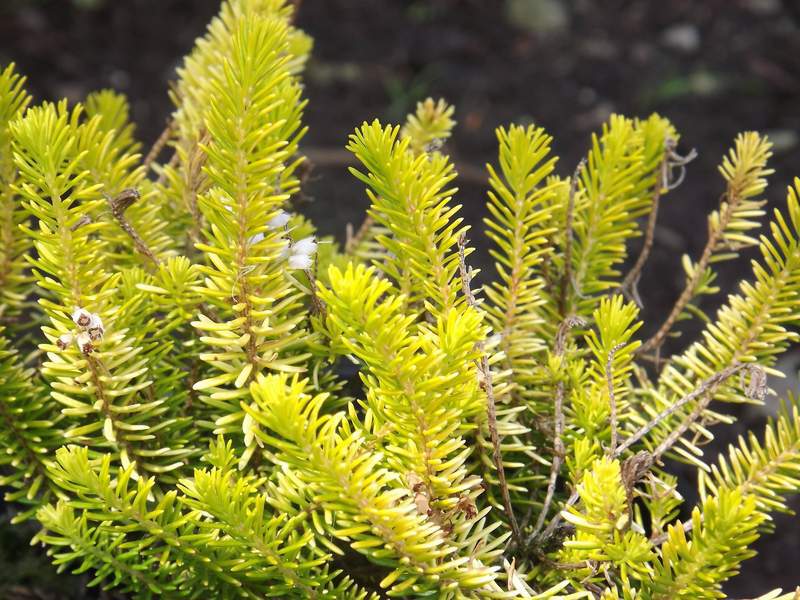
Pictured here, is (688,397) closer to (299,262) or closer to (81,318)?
(299,262)

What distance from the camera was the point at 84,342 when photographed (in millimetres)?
763

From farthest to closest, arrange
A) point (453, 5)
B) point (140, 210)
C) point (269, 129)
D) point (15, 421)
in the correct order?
1. point (453, 5)
2. point (140, 210)
3. point (15, 421)
4. point (269, 129)

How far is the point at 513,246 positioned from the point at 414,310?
0.12 metres

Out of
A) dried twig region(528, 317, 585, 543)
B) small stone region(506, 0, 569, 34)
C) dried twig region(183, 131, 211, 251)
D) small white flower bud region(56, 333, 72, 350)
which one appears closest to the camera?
small white flower bud region(56, 333, 72, 350)

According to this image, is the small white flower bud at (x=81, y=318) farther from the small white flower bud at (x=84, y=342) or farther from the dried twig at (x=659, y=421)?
the dried twig at (x=659, y=421)

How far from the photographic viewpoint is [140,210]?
971mm

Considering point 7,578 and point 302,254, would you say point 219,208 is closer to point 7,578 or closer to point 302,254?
point 302,254

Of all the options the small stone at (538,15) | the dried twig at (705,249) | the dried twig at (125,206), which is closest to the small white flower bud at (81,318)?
the dried twig at (125,206)

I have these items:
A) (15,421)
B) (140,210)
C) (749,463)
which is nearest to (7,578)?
(15,421)

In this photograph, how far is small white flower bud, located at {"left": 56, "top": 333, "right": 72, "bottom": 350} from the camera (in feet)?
2.49

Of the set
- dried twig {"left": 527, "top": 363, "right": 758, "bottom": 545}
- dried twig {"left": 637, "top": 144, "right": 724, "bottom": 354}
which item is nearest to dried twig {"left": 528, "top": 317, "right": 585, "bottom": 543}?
dried twig {"left": 527, "top": 363, "right": 758, "bottom": 545}

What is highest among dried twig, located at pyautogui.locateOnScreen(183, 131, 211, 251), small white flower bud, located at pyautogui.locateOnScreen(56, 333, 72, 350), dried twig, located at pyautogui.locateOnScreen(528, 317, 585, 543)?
dried twig, located at pyautogui.locateOnScreen(183, 131, 211, 251)

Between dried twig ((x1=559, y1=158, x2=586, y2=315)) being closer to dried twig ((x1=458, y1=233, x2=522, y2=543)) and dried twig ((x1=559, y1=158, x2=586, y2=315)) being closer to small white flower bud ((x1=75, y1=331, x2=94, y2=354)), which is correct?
dried twig ((x1=458, y1=233, x2=522, y2=543))

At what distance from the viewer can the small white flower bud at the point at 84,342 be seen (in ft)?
2.50
